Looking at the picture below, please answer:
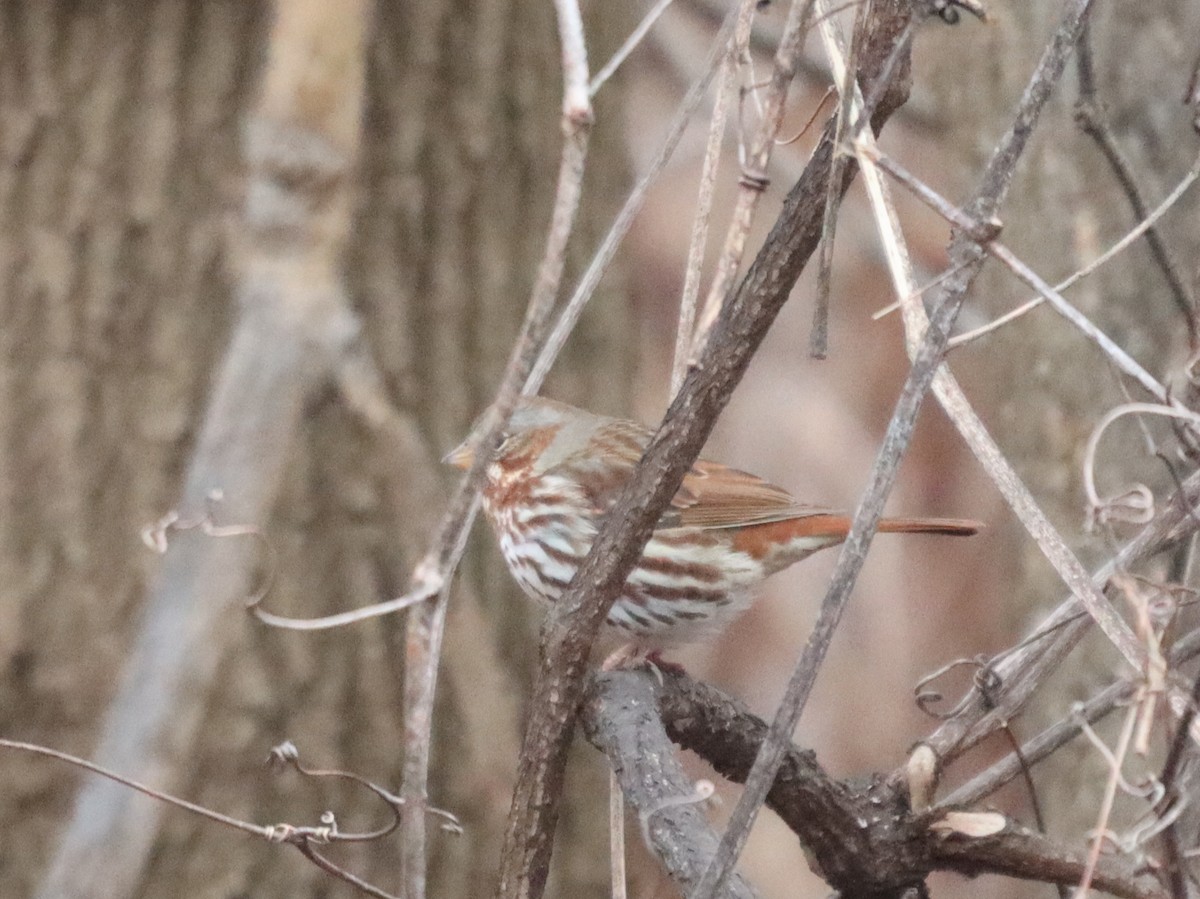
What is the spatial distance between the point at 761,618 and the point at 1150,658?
4.82 m

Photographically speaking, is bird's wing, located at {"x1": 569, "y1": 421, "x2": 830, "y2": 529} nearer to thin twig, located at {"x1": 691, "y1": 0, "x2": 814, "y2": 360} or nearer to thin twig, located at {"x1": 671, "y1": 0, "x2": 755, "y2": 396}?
thin twig, located at {"x1": 671, "y1": 0, "x2": 755, "y2": 396}

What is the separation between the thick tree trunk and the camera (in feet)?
8.97

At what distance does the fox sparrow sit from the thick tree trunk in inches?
8.6

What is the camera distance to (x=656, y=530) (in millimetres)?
2475

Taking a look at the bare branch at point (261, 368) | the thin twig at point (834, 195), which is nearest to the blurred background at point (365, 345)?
the bare branch at point (261, 368)

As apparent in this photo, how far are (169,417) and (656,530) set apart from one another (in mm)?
947

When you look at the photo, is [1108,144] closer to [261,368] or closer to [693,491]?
[693,491]

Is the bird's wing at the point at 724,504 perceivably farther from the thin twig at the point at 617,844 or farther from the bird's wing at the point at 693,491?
the thin twig at the point at 617,844

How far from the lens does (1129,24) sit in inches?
121

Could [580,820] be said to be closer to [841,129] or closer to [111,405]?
[111,405]

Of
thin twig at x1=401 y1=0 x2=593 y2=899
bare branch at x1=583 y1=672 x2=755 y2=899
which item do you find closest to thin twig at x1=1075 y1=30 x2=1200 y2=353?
bare branch at x1=583 y1=672 x2=755 y2=899

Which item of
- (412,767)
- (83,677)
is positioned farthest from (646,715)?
(83,677)

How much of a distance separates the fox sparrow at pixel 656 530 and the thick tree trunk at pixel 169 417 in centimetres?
22

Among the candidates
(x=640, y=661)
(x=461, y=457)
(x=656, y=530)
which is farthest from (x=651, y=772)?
(x=461, y=457)
